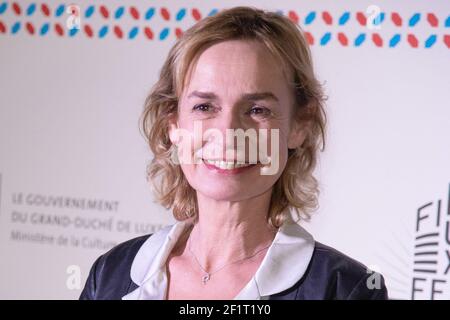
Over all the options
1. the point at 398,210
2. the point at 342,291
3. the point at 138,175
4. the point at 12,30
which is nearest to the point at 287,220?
the point at 342,291

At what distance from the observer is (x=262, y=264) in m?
1.40

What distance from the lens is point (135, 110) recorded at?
2176 millimetres

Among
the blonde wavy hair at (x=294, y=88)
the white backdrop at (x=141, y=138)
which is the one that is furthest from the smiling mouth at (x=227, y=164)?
the white backdrop at (x=141, y=138)

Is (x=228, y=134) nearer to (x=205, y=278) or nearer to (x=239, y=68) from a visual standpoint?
(x=239, y=68)

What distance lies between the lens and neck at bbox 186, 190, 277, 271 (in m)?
1.43

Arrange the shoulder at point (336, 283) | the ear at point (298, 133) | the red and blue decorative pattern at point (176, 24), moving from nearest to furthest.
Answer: the shoulder at point (336, 283) → the ear at point (298, 133) → the red and blue decorative pattern at point (176, 24)

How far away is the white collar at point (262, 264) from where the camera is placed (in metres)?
1.37

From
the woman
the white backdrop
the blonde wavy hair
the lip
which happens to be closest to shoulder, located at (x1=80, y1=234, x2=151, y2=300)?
the woman

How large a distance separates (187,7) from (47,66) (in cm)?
56

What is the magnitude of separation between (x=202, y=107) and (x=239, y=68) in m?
0.11

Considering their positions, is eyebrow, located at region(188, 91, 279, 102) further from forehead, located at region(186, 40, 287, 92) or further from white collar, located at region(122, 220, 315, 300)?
white collar, located at region(122, 220, 315, 300)

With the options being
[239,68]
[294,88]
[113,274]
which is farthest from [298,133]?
[113,274]

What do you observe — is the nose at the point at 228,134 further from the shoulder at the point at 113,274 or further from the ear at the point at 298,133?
the shoulder at the point at 113,274

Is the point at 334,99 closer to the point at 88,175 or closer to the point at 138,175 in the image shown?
the point at 138,175
